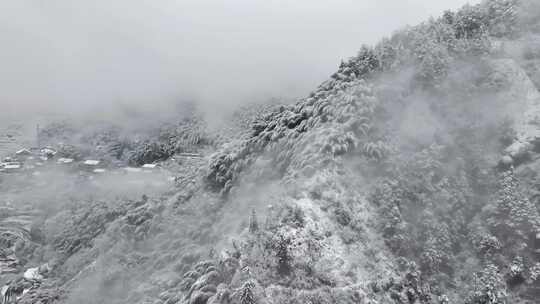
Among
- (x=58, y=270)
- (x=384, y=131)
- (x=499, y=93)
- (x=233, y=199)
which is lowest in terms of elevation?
(x=58, y=270)

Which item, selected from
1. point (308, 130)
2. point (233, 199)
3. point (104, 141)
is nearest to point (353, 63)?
point (308, 130)

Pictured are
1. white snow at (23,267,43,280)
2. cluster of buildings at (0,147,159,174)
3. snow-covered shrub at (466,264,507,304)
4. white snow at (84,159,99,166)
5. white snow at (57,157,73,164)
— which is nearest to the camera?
snow-covered shrub at (466,264,507,304)

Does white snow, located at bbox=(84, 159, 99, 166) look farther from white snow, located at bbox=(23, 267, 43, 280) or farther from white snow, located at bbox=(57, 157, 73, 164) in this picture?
white snow, located at bbox=(23, 267, 43, 280)

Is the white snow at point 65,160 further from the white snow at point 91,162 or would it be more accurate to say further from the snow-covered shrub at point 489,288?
the snow-covered shrub at point 489,288

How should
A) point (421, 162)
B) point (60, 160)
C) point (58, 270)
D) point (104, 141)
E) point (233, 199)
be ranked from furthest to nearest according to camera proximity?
point (104, 141) → point (60, 160) → point (58, 270) → point (233, 199) → point (421, 162)

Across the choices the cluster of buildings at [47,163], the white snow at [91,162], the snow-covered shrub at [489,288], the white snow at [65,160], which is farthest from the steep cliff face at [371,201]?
the white snow at [65,160]

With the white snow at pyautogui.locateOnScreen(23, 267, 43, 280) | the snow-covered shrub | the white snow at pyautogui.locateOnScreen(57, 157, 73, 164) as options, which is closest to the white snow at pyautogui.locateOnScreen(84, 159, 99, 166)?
the white snow at pyautogui.locateOnScreen(57, 157, 73, 164)

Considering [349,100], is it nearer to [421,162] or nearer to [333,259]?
[421,162]

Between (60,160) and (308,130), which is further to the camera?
(60,160)
